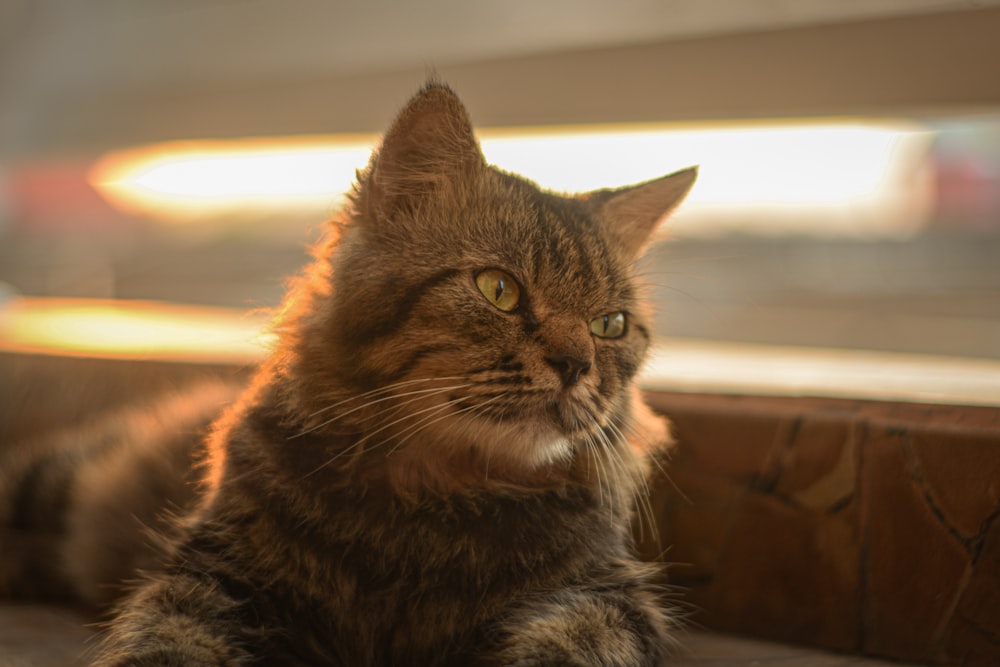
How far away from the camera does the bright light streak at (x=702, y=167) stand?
7.19 ft

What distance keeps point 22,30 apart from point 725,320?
2.74 meters

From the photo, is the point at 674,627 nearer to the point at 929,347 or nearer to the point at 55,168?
the point at 929,347

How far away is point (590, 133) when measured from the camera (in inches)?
87.6

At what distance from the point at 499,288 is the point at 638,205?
406mm

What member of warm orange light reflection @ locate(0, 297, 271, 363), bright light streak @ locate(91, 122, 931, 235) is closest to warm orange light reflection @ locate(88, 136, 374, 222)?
bright light streak @ locate(91, 122, 931, 235)

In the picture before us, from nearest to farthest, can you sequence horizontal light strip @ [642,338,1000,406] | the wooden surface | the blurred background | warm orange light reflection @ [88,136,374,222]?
the wooden surface < horizontal light strip @ [642,338,1000,406] < the blurred background < warm orange light reflection @ [88,136,374,222]

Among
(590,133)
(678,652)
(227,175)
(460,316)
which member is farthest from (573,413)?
(227,175)

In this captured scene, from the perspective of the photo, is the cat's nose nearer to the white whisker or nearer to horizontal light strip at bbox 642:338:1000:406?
the white whisker

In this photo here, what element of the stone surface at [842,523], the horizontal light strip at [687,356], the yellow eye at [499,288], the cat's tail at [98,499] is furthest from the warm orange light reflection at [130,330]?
the stone surface at [842,523]

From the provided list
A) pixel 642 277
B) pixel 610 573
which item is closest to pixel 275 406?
pixel 610 573

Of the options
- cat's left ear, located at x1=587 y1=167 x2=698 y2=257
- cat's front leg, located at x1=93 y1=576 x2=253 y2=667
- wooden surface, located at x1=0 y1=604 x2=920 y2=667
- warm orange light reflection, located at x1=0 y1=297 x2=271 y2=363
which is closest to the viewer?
cat's front leg, located at x1=93 y1=576 x2=253 y2=667

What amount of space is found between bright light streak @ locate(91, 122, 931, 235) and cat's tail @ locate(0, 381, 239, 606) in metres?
0.67

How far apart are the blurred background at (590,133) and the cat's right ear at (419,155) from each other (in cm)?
38

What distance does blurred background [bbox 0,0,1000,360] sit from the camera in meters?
1.89
